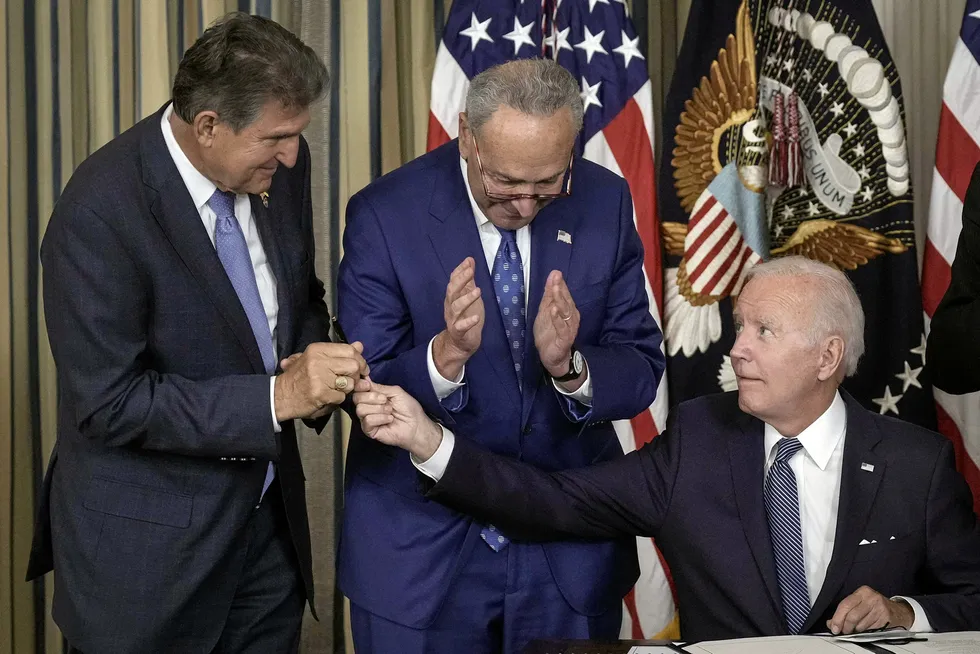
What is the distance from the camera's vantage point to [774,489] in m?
2.49

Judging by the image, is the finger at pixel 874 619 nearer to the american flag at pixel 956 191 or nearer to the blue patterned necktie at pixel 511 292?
the blue patterned necktie at pixel 511 292

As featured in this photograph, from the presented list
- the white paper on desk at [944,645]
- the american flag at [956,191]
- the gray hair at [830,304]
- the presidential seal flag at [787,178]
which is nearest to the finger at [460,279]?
the gray hair at [830,304]

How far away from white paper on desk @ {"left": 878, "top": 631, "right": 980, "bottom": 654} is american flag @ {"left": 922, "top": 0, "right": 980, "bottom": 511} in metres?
→ 2.03

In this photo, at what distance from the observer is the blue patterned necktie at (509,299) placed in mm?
2574

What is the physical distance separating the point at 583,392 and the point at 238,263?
2.68 feet

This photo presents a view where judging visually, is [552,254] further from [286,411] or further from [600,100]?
[600,100]

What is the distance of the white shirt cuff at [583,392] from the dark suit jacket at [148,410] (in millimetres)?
629

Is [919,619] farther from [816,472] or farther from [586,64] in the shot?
[586,64]

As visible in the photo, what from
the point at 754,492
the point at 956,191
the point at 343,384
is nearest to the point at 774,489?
the point at 754,492

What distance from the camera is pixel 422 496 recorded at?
8.41 feet

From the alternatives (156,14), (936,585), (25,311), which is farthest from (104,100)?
(936,585)

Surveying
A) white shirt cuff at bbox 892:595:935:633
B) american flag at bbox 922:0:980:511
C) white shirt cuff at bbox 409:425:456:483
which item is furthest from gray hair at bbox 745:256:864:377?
american flag at bbox 922:0:980:511

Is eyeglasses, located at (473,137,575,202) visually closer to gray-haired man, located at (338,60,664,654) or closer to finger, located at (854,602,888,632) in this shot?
gray-haired man, located at (338,60,664,654)

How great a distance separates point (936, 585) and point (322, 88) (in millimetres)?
1704
